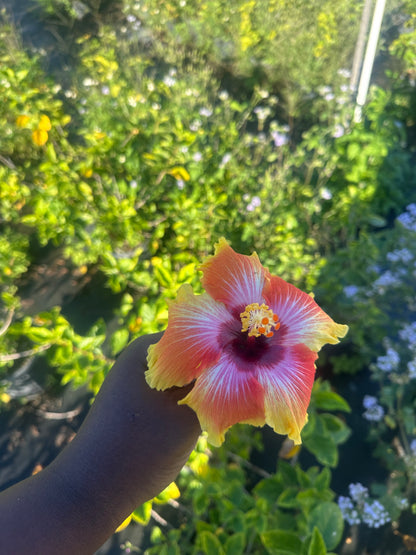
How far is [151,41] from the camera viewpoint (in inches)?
157

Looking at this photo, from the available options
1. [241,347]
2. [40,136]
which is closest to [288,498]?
[241,347]

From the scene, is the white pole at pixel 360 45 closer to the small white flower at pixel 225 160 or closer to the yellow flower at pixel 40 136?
the small white flower at pixel 225 160

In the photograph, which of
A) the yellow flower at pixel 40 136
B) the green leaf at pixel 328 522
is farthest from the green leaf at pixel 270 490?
the yellow flower at pixel 40 136

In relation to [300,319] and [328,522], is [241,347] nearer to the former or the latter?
[300,319]

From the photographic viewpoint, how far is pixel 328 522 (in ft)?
3.36

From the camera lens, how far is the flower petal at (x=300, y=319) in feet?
2.01

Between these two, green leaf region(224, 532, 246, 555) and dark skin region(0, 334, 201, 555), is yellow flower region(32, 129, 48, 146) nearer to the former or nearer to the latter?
dark skin region(0, 334, 201, 555)

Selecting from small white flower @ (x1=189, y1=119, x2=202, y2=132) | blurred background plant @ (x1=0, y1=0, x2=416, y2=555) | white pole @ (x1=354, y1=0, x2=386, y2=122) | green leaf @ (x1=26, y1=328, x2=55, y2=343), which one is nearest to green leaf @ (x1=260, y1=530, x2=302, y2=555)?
blurred background plant @ (x1=0, y1=0, x2=416, y2=555)

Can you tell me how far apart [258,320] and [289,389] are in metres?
0.11

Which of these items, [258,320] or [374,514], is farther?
[374,514]

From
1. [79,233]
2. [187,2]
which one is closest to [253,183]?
[79,233]

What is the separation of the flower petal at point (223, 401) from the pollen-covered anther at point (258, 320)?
0.08m

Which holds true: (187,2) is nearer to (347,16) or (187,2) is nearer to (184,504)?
(347,16)

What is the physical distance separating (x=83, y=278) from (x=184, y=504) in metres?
1.38
